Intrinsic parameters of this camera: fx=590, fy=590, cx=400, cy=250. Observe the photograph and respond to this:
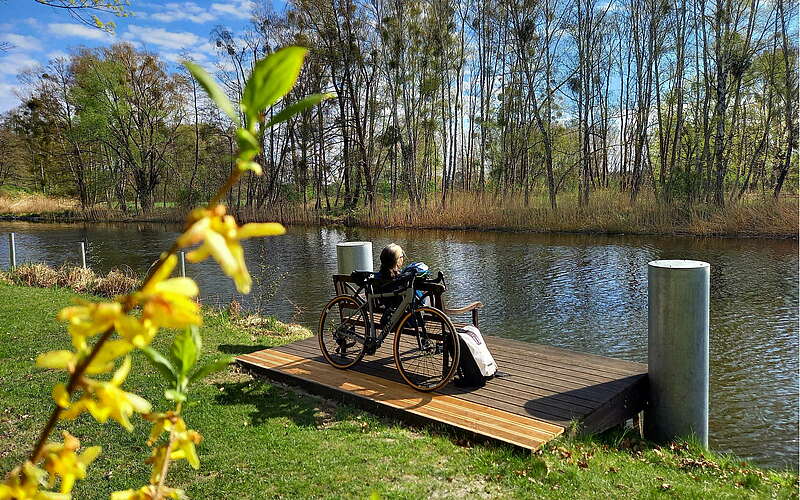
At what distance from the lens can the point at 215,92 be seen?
559 millimetres

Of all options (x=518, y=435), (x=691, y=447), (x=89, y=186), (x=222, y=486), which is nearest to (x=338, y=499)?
(x=222, y=486)

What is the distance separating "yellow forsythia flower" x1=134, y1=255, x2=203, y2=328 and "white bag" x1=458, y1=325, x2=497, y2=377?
14.2 ft

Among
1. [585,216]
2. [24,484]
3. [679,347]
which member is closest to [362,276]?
[679,347]

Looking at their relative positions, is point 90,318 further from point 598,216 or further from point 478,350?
point 598,216

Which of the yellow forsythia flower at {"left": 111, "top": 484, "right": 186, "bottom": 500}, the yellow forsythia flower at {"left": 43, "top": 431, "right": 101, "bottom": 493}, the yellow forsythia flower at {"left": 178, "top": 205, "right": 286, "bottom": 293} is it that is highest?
the yellow forsythia flower at {"left": 178, "top": 205, "right": 286, "bottom": 293}

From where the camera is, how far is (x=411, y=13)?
953 inches

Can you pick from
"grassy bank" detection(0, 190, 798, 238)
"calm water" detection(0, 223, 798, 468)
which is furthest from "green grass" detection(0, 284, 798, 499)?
"grassy bank" detection(0, 190, 798, 238)

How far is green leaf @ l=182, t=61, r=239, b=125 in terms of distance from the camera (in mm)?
542

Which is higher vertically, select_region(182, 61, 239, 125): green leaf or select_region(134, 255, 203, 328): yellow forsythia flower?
select_region(182, 61, 239, 125): green leaf

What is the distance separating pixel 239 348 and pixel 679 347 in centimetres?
455

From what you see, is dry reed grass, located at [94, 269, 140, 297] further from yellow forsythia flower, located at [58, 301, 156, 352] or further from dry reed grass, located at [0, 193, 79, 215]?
dry reed grass, located at [0, 193, 79, 215]

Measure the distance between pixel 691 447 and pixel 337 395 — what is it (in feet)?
9.11

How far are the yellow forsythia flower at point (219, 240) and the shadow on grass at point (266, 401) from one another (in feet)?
13.9

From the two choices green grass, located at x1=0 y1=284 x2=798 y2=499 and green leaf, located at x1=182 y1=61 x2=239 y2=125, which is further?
green grass, located at x1=0 y1=284 x2=798 y2=499
